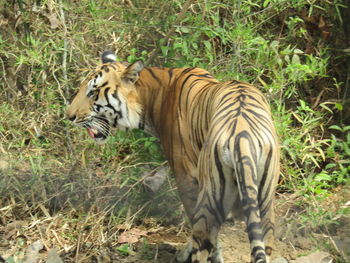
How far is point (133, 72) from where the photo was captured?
462 centimetres

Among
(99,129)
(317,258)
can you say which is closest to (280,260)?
(317,258)

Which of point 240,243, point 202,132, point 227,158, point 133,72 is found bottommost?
point 240,243

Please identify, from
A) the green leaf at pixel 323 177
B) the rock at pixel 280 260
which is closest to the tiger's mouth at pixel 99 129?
the rock at pixel 280 260

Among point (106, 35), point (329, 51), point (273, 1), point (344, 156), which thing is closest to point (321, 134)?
point (344, 156)

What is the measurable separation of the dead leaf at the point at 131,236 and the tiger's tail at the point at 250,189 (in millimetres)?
1805

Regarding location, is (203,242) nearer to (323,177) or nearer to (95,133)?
(95,133)

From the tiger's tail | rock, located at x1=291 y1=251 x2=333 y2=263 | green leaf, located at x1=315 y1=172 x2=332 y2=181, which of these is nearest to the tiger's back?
the tiger's tail

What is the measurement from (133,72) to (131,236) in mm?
1354

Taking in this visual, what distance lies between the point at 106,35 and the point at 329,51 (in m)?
2.14

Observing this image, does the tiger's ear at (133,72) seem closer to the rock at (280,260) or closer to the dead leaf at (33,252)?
the dead leaf at (33,252)

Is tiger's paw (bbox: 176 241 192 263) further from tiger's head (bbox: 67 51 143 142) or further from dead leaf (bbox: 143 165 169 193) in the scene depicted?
tiger's head (bbox: 67 51 143 142)

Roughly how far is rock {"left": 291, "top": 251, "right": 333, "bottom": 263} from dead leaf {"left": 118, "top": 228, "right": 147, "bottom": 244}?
128 centimetres

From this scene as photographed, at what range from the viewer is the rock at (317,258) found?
448 centimetres

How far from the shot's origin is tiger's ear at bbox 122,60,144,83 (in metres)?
4.58
